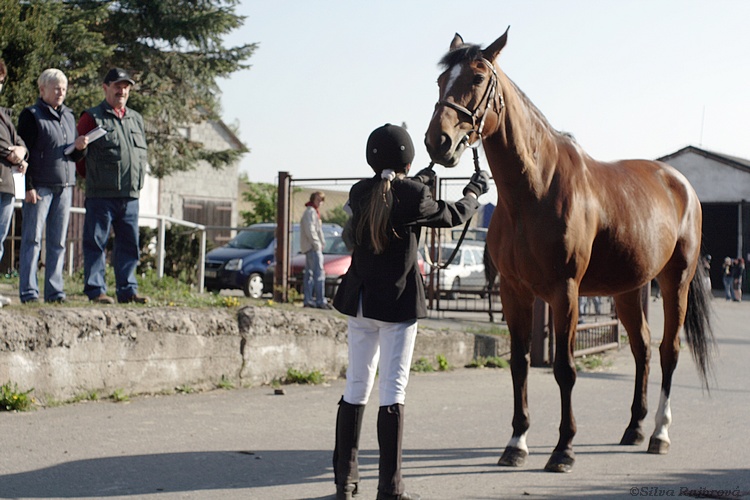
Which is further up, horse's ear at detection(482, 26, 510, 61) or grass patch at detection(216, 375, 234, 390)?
horse's ear at detection(482, 26, 510, 61)

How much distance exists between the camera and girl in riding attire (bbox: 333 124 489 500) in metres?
4.53

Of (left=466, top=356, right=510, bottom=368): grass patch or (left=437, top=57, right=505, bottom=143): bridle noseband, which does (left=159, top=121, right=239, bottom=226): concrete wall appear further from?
(left=437, top=57, right=505, bottom=143): bridle noseband

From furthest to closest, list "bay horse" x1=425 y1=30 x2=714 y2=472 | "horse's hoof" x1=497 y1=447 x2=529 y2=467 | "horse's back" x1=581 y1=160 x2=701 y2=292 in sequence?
"horse's back" x1=581 y1=160 x2=701 y2=292 < "horse's hoof" x1=497 y1=447 x2=529 y2=467 < "bay horse" x1=425 y1=30 x2=714 y2=472

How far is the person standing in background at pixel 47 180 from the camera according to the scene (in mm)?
7727

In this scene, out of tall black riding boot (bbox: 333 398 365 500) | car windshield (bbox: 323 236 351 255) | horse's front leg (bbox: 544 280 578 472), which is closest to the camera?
tall black riding boot (bbox: 333 398 365 500)

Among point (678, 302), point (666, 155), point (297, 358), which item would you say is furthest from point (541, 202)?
point (666, 155)

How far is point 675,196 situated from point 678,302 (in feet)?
2.90

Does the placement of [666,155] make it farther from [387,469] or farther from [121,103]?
[387,469]

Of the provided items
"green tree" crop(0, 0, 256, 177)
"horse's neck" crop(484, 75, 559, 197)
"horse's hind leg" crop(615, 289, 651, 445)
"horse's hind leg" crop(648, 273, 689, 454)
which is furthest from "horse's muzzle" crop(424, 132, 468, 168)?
"green tree" crop(0, 0, 256, 177)

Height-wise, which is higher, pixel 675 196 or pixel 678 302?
pixel 675 196

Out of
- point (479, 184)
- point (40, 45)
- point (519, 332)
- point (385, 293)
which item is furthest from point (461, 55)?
point (40, 45)

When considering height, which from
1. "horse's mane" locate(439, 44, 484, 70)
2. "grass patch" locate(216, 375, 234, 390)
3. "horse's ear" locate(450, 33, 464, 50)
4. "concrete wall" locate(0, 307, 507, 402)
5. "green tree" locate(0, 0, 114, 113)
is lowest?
"grass patch" locate(216, 375, 234, 390)

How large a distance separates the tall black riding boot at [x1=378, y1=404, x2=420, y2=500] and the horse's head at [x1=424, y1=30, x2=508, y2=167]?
1.42 m

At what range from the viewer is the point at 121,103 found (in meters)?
8.19
